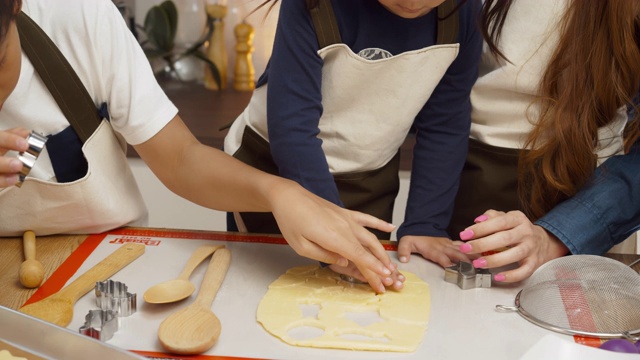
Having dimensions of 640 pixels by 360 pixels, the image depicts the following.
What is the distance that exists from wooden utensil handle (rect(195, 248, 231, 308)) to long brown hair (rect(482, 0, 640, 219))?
47 cm

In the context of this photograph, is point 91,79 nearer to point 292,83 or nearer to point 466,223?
point 292,83

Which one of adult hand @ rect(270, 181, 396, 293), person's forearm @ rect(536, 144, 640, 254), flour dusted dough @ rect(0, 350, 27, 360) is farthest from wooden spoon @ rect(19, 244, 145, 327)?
person's forearm @ rect(536, 144, 640, 254)

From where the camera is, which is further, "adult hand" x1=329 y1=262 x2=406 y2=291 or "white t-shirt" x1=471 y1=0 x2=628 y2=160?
"white t-shirt" x1=471 y1=0 x2=628 y2=160

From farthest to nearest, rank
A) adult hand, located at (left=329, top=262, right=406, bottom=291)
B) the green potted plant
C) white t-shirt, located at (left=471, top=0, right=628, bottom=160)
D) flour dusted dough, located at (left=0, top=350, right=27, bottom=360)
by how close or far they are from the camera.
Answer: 1. the green potted plant
2. white t-shirt, located at (left=471, top=0, right=628, bottom=160)
3. adult hand, located at (left=329, top=262, right=406, bottom=291)
4. flour dusted dough, located at (left=0, top=350, right=27, bottom=360)

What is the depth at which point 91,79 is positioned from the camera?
3.68 ft

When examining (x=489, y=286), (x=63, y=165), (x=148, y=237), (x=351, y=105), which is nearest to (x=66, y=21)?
(x=63, y=165)

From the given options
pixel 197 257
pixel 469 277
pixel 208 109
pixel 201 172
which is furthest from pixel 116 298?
pixel 208 109

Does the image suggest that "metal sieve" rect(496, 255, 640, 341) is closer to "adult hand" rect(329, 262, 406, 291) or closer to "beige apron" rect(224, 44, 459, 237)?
"adult hand" rect(329, 262, 406, 291)

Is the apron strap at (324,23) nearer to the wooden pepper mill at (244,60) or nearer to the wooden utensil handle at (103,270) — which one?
the wooden utensil handle at (103,270)

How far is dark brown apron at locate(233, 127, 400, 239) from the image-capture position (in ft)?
4.32

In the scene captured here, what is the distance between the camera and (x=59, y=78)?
3.57 feet

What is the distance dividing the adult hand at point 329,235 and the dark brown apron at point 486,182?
40 centimetres

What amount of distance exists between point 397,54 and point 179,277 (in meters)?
0.45

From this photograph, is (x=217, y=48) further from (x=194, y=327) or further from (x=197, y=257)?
(x=194, y=327)
